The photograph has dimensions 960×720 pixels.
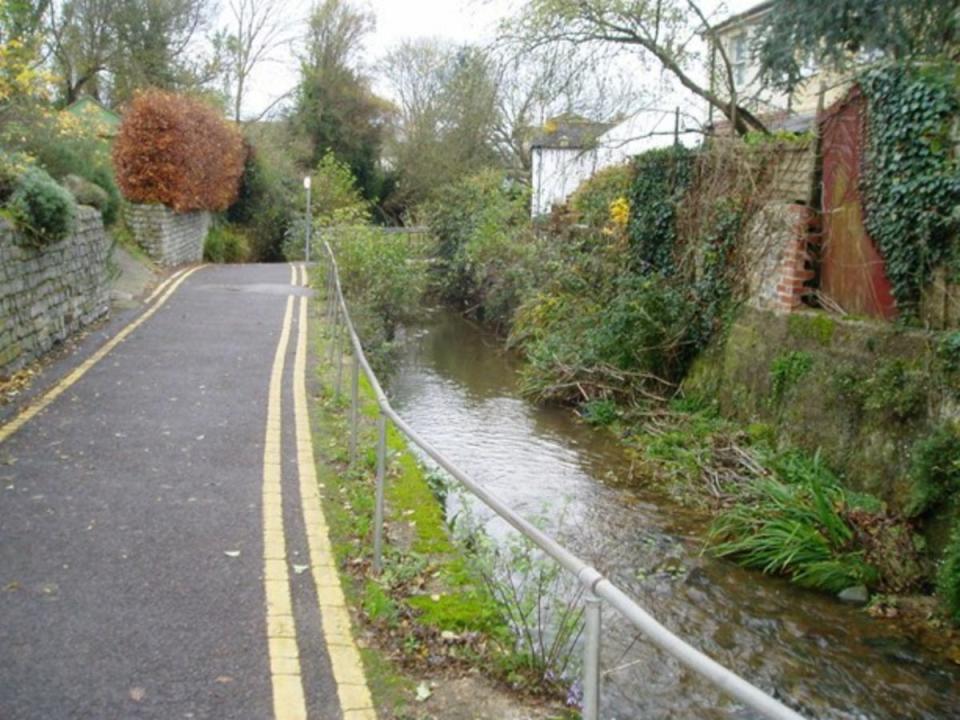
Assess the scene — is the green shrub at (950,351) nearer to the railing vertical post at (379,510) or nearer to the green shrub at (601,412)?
the railing vertical post at (379,510)

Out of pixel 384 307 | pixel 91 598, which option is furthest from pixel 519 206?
pixel 91 598

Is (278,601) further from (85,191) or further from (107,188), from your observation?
(107,188)

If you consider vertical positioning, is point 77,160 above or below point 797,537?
above

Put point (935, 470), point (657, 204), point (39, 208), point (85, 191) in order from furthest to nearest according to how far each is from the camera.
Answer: point (85, 191) < point (657, 204) < point (39, 208) < point (935, 470)

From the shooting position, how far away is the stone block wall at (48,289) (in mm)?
10657

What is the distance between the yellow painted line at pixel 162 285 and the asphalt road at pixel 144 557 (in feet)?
25.0

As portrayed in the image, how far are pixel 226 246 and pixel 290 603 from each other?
95.3 ft

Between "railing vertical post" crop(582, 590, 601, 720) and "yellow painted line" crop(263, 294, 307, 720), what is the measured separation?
5.54 feet

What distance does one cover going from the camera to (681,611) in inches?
289

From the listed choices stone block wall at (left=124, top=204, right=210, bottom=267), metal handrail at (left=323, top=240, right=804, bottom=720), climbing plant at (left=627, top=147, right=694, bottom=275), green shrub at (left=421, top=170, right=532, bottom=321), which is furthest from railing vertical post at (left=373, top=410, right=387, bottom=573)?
stone block wall at (left=124, top=204, right=210, bottom=267)

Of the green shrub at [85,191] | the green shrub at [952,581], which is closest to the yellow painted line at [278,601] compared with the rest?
the green shrub at [952,581]

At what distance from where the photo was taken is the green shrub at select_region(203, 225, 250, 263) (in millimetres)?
31141

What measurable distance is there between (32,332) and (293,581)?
26.0ft

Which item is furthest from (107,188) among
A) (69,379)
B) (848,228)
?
(848,228)
